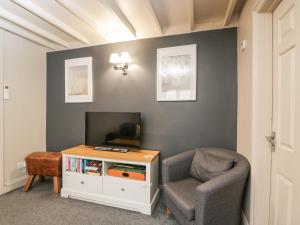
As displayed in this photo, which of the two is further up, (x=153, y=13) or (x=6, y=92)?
(x=153, y=13)

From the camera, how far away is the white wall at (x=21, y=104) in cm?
253

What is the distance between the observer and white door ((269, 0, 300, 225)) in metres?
1.05

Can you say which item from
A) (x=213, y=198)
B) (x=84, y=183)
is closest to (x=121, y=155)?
(x=84, y=183)

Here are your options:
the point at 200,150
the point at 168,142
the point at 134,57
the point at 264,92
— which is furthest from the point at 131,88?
the point at 264,92

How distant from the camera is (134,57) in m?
2.64

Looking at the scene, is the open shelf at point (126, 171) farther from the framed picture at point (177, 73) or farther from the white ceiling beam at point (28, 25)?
the white ceiling beam at point (28, 25)

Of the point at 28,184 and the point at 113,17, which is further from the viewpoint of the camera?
the point at 28,184

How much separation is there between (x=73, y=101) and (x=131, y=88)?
1.21 meters

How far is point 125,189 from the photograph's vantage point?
212 centimetres

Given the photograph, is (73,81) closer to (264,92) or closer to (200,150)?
(200,150)

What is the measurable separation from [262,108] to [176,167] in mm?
1150

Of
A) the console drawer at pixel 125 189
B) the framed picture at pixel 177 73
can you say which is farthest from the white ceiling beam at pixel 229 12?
the console drawer at pixel 125 189

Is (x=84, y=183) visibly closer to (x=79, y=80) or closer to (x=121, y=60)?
(x=79, y=80)

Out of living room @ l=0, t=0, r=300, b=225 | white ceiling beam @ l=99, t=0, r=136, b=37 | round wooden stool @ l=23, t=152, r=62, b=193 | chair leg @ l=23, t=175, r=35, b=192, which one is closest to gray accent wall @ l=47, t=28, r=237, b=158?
living room @ l=0, t=0, r=300, b=225
